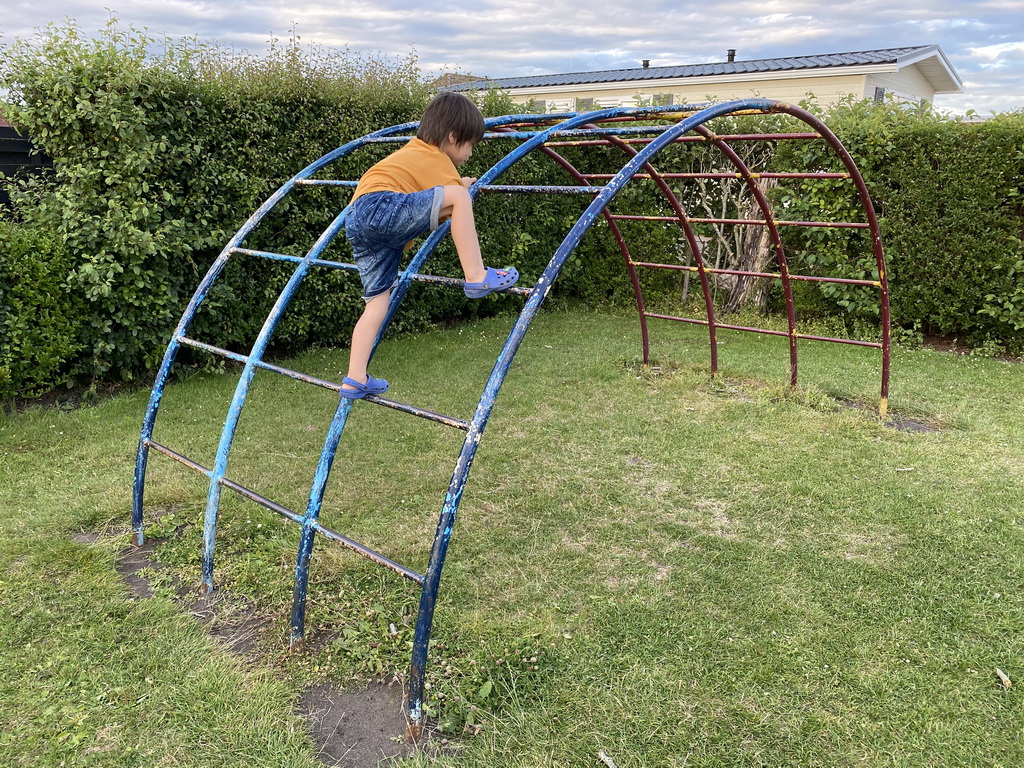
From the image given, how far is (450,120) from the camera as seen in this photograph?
240 cm

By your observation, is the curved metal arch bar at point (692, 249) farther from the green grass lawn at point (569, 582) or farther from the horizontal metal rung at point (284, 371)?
the horizontal metal rung at point (284, 371)

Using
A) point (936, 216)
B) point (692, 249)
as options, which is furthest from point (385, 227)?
point (936, 216)

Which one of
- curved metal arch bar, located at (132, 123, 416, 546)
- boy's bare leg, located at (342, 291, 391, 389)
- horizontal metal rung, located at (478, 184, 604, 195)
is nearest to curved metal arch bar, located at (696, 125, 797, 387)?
horizontal metal rung, located at (478, 184, 604, 195)

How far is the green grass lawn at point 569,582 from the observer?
7.16ft

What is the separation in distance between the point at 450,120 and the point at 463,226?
38cm

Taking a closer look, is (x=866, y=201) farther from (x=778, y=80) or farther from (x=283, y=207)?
(x=778, y=80)

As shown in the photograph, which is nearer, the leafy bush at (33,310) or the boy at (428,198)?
the boy at (428,198)

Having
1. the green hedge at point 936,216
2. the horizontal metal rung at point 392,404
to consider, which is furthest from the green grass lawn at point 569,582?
the green hedge at point 936,216

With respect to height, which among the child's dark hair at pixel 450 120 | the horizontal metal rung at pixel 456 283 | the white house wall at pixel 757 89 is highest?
the white house wall at pixel 757 89

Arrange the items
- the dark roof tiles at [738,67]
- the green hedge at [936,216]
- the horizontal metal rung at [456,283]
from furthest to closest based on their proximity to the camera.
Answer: the dark roof tiles at [738,67], the green hedge at [936,216], the horizontal metal rung at [456,283]

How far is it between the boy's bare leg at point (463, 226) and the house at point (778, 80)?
41.5ft

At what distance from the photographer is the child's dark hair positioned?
2.39 metres

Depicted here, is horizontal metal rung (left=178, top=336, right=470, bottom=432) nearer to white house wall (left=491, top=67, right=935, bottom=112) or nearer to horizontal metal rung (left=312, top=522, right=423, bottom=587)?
horizontal metal rung (left=312, top=522, right=423, bottom=587)

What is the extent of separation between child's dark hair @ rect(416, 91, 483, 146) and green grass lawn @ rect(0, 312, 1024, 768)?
5.68 ft
